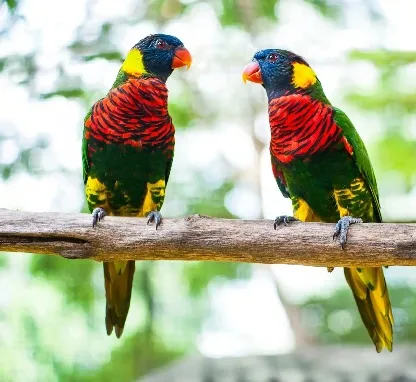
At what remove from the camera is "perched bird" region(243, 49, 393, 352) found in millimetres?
3055

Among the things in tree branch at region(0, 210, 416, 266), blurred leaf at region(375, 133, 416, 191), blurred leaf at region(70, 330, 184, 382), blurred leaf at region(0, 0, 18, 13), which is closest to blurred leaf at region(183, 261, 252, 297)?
blurred leaf at region(70, 330, 184, 382)

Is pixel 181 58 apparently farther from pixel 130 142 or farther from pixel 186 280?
pixel 186 280

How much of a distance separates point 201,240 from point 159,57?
1105 millimetres

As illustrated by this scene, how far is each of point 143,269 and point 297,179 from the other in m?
2.95

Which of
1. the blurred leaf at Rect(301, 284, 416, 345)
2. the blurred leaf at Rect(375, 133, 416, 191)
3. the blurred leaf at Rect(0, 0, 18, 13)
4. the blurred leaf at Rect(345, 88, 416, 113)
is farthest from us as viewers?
the blurred leaf at Rect(301, 284, 416, 345)

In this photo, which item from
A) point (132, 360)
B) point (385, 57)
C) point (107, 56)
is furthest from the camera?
point (132, 360)

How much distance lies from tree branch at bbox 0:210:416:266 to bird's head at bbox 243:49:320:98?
84 centimetres

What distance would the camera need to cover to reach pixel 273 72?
319 centimetres

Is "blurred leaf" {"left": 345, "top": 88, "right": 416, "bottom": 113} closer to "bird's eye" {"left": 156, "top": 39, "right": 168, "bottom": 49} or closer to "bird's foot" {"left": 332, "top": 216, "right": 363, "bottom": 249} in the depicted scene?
"bird's eye" {"left": 156, "top": 39, "right": 168, "bottom": 49}

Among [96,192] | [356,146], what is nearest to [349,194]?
[356,146]

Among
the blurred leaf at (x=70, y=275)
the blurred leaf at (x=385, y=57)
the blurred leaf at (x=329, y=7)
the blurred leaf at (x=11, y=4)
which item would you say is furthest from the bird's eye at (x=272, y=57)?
the blurred leaf at (x=70, y=275)

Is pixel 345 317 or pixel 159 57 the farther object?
pixel 345 317

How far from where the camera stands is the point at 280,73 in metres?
3.17

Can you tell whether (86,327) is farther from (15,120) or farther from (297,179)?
(297,179)
